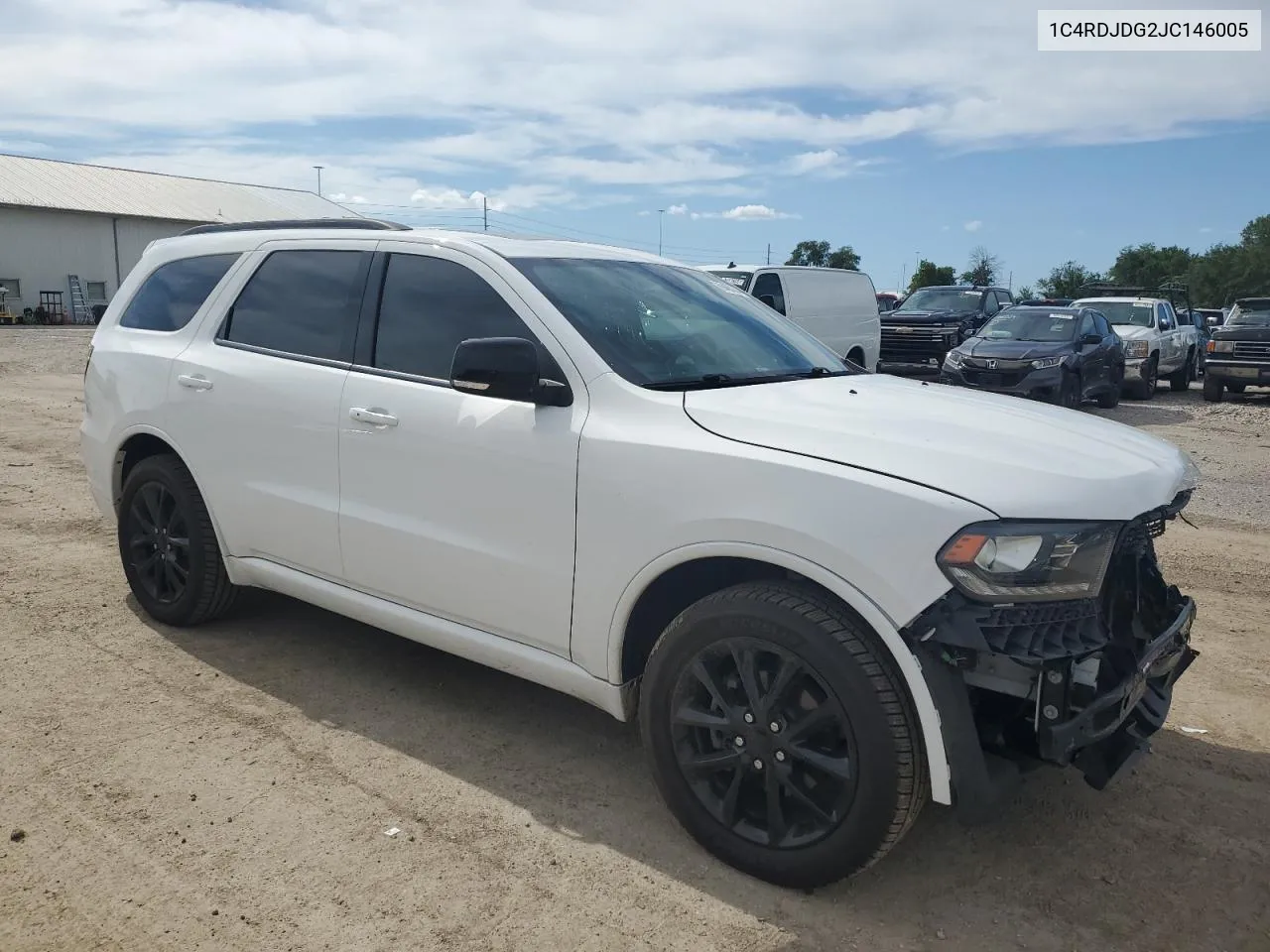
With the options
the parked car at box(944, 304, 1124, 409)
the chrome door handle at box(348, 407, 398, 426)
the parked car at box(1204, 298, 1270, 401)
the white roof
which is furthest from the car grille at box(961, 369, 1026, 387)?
the chrome door handle at box(348, 407, 398, 426)

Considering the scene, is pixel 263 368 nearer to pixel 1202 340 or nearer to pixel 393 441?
pixel 393 441

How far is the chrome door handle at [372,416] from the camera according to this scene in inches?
147

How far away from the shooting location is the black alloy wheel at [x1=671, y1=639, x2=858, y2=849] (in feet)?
9.07

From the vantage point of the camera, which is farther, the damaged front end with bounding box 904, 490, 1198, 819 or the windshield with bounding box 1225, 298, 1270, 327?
the windshield with bounding box 1225, 298, 1270, 327

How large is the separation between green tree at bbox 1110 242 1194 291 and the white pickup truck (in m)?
61.0

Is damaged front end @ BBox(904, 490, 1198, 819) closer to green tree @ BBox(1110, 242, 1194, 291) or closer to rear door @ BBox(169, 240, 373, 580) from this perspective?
rear door @ BBox(169, 240, 373, 580)

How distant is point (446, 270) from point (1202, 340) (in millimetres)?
24223

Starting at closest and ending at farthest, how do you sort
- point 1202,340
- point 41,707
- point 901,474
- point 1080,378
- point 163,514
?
point 901,474 → point 41,707 → point 163,514 → point 1080,378 → point 1202,340

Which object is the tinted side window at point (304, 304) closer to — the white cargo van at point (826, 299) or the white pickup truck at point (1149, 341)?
the white cargo van at point (826, 299)

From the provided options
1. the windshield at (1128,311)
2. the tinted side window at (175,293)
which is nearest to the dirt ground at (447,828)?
the tinted side window at (175,293)

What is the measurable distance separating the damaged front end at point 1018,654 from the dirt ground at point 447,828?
54cm

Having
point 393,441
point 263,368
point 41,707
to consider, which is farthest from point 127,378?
point 393,441

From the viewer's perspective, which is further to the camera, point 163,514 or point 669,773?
point 163,514

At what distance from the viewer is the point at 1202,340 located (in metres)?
23.7
